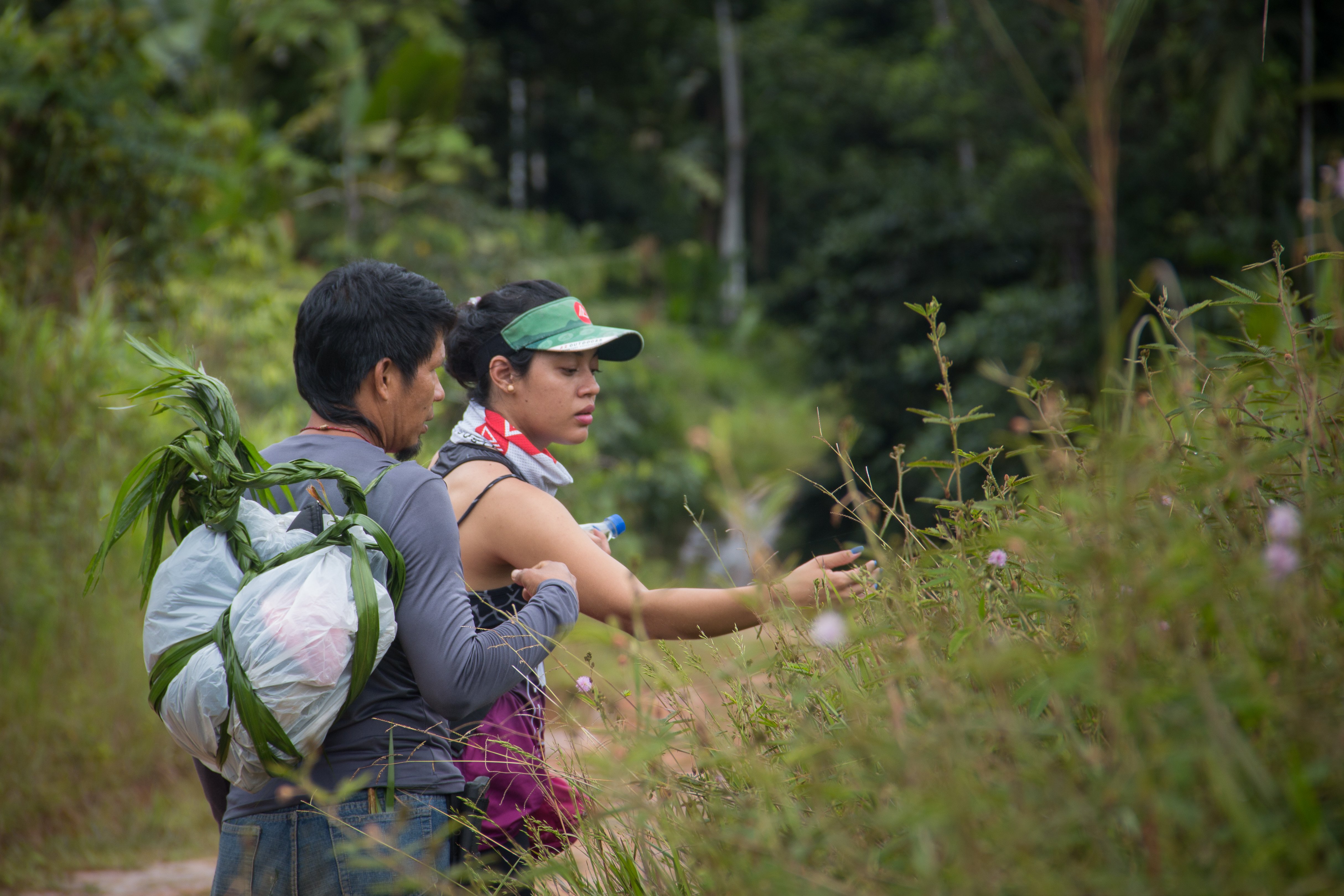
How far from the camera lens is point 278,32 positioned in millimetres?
15773

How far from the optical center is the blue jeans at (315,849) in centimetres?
171

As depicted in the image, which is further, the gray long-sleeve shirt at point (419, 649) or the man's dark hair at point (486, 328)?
the man's dark hair at point (486, 328)

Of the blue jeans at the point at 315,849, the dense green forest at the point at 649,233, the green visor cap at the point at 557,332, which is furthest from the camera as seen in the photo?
the dense green forest at the point at 649,233

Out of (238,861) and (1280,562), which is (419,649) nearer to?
(238,861)

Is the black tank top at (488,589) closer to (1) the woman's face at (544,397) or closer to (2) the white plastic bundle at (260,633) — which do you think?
(1) the woman's face at (544,397)

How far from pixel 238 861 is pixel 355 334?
0.96m

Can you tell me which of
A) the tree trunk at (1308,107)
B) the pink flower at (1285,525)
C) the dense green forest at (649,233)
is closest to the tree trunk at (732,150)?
the dense green forest at (649,233)

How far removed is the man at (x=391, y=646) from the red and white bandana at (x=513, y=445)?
352 mm

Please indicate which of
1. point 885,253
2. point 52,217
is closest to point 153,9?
point 52,217

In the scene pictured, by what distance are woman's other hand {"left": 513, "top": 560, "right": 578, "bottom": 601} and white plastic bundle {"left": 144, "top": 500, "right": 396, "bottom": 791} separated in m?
0.33

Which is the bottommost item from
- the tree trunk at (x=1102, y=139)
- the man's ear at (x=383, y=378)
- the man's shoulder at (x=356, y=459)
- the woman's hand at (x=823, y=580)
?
the woman's hand at (x=823, y=580)

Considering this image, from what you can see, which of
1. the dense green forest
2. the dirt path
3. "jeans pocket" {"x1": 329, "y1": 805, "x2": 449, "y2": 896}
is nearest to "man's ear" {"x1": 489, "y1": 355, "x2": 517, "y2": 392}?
the dense green forest

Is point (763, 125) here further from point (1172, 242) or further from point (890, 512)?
point (890, 512)

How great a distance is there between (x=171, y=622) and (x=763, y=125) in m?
29.3
